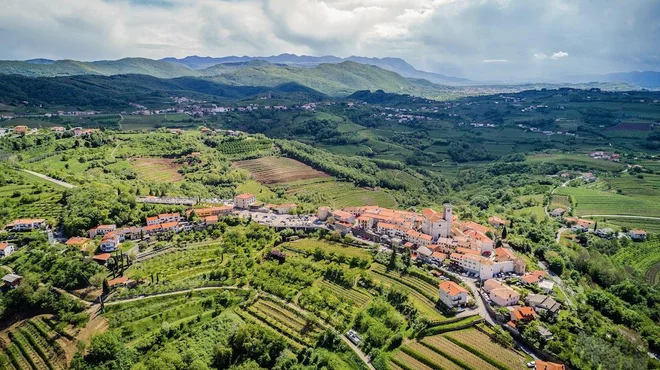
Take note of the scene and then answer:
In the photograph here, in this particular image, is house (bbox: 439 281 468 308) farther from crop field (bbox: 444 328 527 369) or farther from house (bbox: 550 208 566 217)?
house (bbox: 550 208 566 217)

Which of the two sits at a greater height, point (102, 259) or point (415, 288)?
point (102, 259)

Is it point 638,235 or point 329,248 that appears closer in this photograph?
point 329,248

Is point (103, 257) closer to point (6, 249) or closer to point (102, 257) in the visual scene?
point (102, 257)

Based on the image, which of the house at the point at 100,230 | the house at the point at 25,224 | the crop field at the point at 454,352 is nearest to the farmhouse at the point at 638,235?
the crop field at the point at 454,352

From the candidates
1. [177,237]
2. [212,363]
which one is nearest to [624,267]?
[212,363]

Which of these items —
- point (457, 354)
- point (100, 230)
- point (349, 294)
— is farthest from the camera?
point (100, 230)

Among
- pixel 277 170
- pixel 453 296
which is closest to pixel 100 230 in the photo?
pixel 453 296

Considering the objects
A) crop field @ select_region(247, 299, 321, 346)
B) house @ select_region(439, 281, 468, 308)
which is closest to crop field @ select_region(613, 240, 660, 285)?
house @ select_region(439, 281, 468, 308)

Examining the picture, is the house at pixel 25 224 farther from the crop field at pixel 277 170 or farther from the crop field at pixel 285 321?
the crop field at pixel 277 170
